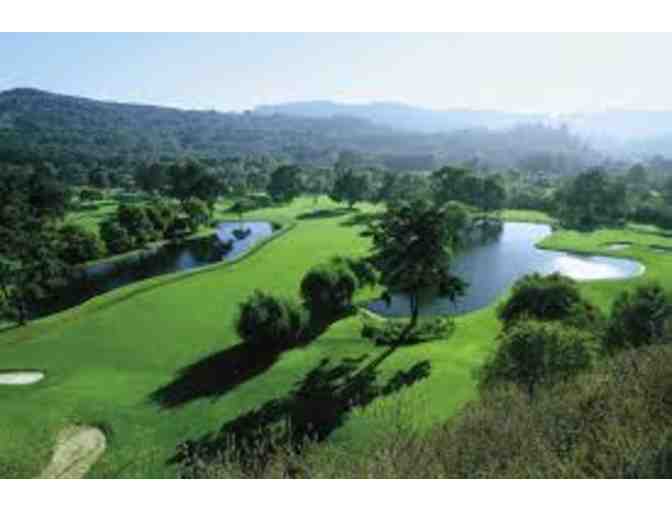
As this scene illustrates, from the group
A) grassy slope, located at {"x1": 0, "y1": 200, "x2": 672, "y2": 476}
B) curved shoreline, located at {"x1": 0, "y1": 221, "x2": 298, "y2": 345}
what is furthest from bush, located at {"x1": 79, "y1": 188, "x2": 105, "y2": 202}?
grassy slope, located at {"x1": 0, "y1": 200, "x2": 672, "y2": 476}

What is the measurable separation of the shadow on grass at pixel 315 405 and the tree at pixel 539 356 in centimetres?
722

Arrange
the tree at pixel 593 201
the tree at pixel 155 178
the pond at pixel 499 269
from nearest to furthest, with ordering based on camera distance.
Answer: the pond at pixel 499 269, the tree at pixel 593 201, the tree at pixel 155 178

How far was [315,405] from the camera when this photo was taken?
3431 cm

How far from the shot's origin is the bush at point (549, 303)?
3906 cm

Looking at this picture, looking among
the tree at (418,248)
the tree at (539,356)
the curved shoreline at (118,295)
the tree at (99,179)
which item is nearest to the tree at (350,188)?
the curved shoreline at (118,295)

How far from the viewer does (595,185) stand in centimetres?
12588

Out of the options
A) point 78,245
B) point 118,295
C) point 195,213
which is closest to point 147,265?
point 78,245

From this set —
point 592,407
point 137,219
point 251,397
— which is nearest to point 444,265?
point 251,397

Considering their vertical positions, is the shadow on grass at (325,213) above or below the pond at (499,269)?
above

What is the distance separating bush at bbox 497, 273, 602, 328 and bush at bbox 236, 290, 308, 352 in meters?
14.4

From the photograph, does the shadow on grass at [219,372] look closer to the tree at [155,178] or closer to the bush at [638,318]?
the bush at [638,318]

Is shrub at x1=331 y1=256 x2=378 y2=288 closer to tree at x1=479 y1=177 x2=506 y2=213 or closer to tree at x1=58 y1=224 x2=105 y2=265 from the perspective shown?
tree at x1=58 y1=224 x2=105 y2=265

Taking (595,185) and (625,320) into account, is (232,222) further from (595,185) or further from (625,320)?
(625,320)

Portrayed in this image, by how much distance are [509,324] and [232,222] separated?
3537 inches
